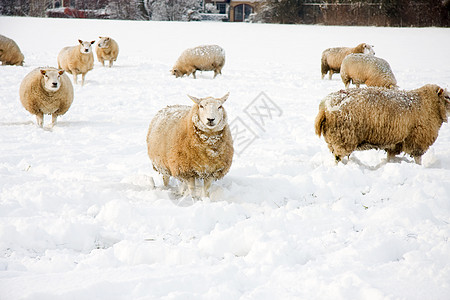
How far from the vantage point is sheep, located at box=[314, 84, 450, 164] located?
582 centimetres

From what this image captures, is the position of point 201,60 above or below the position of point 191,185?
above

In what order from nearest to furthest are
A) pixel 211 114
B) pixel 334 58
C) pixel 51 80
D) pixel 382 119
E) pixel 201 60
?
pixel 211 114
pixel 382 119
pixel 51 80
pixel 334 58
pixel 201 60

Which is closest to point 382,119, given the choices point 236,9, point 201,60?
point 201,60

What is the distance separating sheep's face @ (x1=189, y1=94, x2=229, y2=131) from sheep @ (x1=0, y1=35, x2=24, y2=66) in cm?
1611

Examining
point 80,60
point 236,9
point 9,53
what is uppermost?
point 236,9

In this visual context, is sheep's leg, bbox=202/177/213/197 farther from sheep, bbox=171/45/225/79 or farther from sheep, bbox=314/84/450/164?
sheep, bbox=171/45/225/79

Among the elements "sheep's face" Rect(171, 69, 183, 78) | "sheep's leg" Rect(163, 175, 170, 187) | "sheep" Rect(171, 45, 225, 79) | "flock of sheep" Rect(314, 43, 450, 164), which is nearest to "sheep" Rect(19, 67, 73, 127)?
"sheep's leg" Rect(163, 175, 170, 187)

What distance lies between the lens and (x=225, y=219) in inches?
153

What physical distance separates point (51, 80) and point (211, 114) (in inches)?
202

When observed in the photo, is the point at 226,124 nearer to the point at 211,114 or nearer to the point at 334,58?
the point at 211,114

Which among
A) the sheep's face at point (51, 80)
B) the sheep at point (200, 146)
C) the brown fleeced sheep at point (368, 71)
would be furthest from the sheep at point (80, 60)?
the sheep at point (200, 146)

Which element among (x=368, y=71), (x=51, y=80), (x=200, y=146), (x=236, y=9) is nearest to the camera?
(x=200, y=146)

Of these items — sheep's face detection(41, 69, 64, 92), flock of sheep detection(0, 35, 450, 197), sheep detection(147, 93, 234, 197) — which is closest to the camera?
sheep detection(147, 93, 234, 197)

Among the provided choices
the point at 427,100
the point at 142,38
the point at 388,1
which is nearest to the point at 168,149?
the point at 427,100
